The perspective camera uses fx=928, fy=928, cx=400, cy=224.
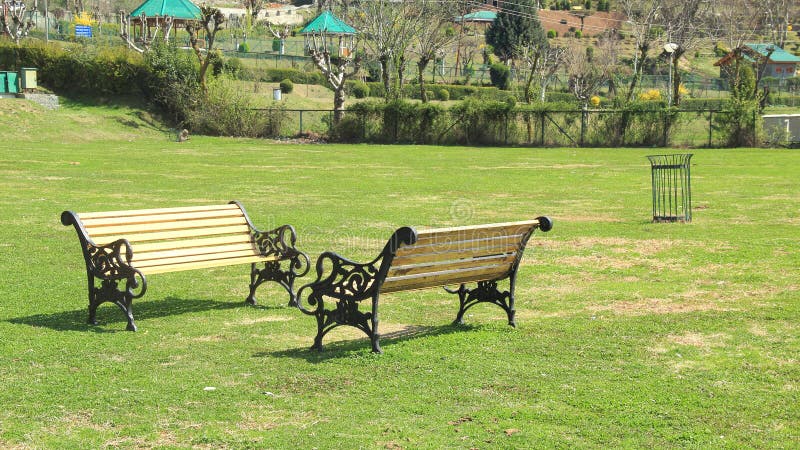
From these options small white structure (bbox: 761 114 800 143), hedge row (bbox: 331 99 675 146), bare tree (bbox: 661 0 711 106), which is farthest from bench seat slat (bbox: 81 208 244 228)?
bare tree (bbox: 661 0 711 106)

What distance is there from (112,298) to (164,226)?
3.74 feet

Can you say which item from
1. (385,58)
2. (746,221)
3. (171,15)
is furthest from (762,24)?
(746,221)

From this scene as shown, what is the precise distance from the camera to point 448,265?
8062mm

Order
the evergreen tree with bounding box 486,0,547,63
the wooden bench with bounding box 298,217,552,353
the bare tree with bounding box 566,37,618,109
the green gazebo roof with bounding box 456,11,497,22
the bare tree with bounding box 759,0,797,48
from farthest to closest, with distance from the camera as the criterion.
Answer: the green gazebo roof with bounding box 456,11,497,22 → the evergreen tree with bounding box 486,0,547,63 → the bare tree with bounding box 566,37,618,109 → the bare tree with bounding box 759,0,797,48 → the wooden bench with bounding box 298,217,552,353

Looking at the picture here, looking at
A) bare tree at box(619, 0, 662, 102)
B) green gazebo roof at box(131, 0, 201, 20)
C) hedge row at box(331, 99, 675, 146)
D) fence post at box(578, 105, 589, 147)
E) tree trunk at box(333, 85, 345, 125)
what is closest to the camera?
hedge row at box(331, 99, 675, 146)

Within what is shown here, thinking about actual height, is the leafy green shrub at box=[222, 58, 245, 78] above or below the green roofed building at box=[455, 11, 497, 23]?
below

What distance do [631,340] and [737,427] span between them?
2396mm

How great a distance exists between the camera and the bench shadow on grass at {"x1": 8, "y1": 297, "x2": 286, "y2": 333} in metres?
8.88

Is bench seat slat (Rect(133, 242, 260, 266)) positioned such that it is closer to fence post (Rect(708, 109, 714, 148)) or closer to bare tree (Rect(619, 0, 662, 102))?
fence post (Rect(708, 109, 714, 148))

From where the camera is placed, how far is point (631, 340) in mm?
8398

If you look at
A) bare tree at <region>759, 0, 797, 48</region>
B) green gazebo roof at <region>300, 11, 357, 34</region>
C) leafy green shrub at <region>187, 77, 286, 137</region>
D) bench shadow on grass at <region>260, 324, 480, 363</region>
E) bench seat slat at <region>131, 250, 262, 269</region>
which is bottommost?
bench shadow on grass at <region>260, 324, 480, 363</region>

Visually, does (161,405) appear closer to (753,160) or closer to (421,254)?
(421,254)

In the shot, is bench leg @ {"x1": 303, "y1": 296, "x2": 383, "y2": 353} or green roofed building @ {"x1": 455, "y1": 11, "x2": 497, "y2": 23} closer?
bench leg @ {"x1": 303, "y1": 296, "x2": 383, "y2": 353}

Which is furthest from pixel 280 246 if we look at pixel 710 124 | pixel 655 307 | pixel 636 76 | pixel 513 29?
pixel 513 29
